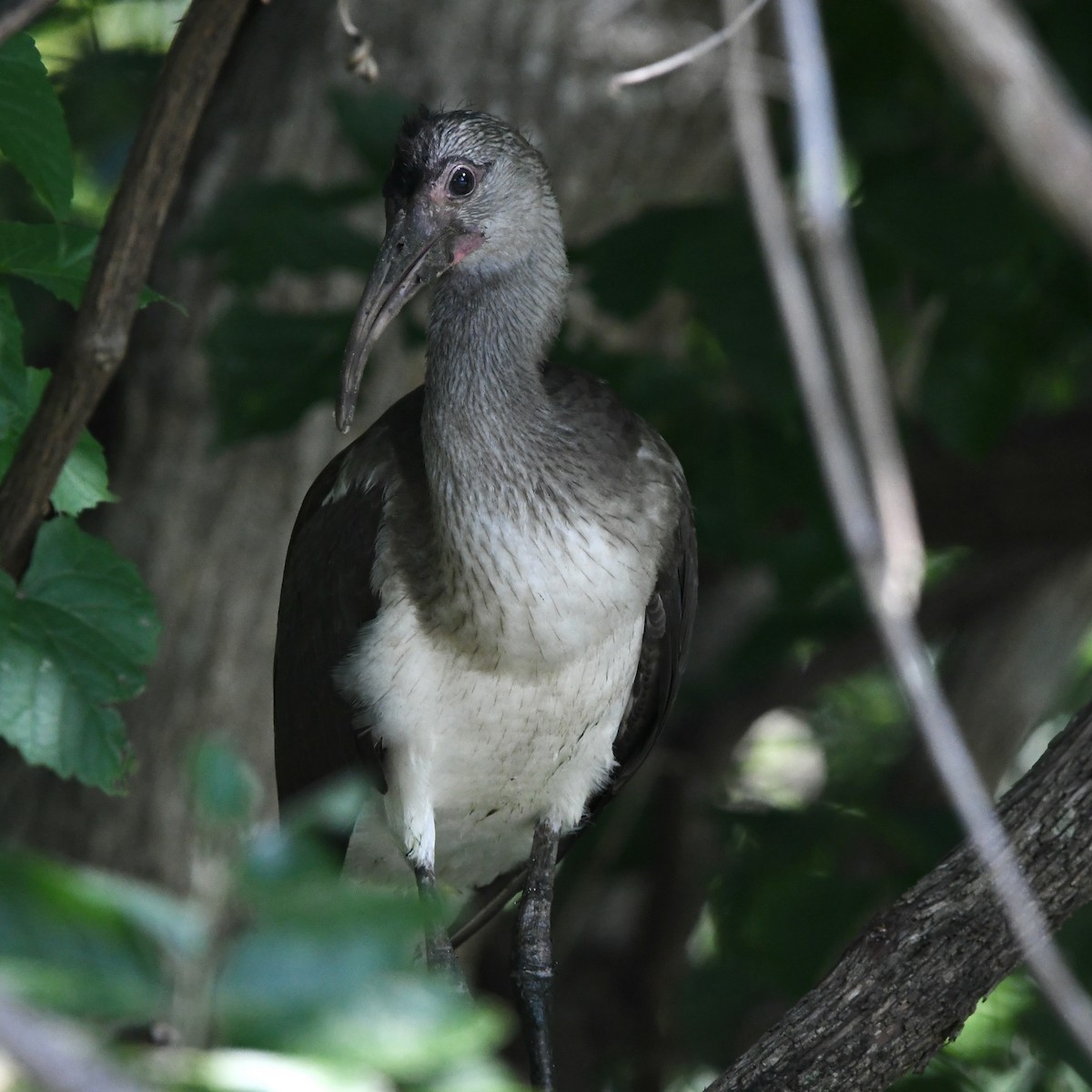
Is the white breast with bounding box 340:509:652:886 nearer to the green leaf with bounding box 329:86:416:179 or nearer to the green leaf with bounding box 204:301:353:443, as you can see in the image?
the green leaf with bounding box 204:301:353:443

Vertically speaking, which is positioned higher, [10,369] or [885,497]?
[10,369]

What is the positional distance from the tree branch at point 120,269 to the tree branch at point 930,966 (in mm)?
1591

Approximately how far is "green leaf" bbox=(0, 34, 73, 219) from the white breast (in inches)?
48.2

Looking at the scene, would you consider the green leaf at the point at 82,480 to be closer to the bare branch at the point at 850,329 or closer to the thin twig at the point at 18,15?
the thin twig at the point at 18,15

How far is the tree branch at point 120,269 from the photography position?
8.22 feet

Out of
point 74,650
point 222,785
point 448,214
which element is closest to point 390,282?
point 448,214

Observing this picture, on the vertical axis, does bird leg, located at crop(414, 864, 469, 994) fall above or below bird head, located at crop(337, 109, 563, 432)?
below

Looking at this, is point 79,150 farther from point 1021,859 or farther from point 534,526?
point 1021,859

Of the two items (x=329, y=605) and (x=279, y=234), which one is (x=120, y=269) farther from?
(x=279, y=234)

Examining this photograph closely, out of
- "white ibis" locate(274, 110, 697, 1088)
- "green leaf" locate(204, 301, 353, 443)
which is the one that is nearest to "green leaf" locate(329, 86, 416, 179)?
"green leaf" locate(204, 301, 353, 443)

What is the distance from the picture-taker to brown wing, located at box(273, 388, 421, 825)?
366 centimetres

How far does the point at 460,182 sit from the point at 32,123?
1175 millimetres

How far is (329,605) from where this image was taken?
146 inches

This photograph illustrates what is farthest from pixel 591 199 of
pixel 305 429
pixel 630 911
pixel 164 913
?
pixel 164 913
